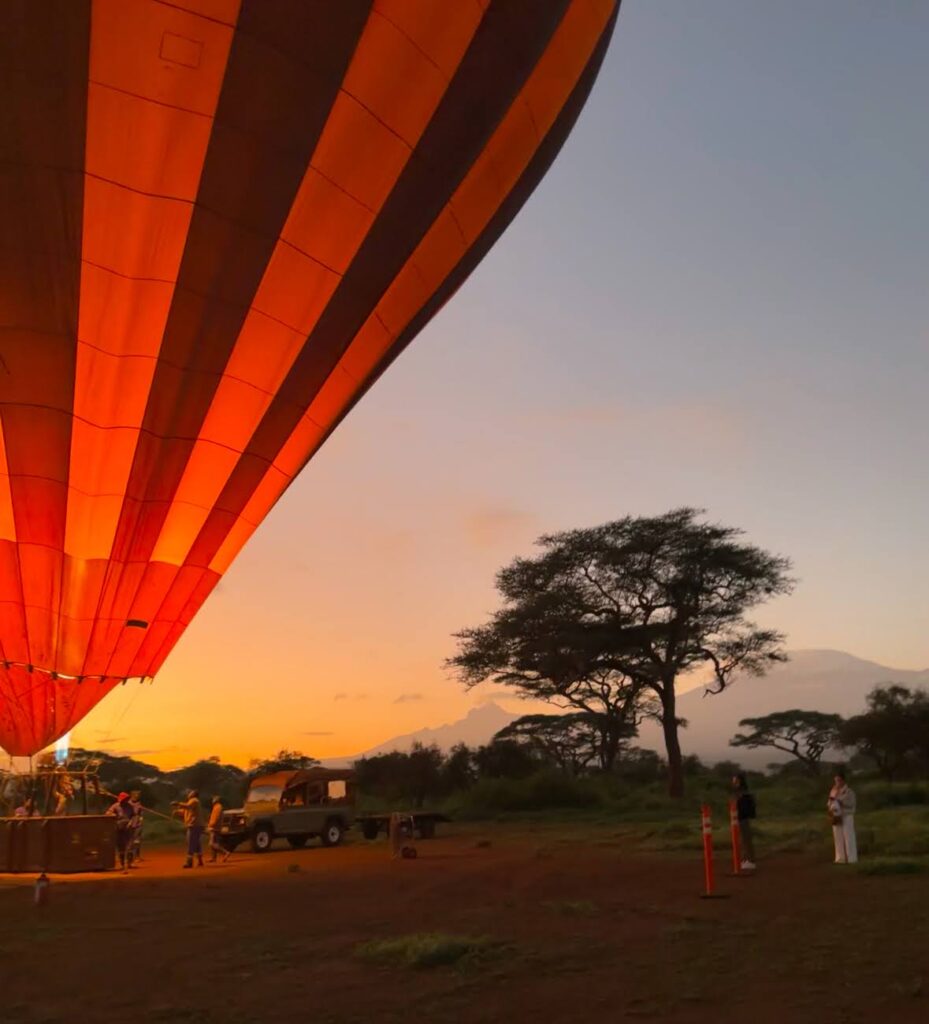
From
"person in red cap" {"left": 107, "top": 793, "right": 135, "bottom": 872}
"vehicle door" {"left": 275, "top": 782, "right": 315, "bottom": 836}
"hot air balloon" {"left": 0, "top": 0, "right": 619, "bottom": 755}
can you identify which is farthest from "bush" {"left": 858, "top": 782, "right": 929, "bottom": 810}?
"hot air balloon" {"left": 0, "top": 0, "right": 619, "bottom": 755}

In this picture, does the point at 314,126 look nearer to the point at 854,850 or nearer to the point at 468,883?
the point at 468,883

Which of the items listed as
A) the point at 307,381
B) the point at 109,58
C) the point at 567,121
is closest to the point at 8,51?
the point at 109,58

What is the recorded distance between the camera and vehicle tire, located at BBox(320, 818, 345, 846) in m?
22.5

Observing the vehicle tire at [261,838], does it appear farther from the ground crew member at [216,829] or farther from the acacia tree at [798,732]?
the acacia tree at [798,732]

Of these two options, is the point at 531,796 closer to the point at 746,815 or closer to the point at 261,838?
the point at 261,838

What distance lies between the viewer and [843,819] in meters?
12.8

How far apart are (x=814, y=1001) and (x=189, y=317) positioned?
8423 mm

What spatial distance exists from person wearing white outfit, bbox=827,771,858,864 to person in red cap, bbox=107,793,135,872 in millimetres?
11405

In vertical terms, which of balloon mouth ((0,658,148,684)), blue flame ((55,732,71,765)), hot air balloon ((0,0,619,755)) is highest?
hot air balloon ((0,0,619,755))

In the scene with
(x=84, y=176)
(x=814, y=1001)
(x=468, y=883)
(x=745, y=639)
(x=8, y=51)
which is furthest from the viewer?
(x=745, y=639)

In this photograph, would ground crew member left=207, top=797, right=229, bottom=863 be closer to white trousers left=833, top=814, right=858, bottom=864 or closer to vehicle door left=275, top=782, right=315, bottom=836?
vehicle door left=275, top=782, right=315, bottom=836

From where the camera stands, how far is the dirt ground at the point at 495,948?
613 cm

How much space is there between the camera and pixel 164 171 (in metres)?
9.40

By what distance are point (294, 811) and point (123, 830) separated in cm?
564
